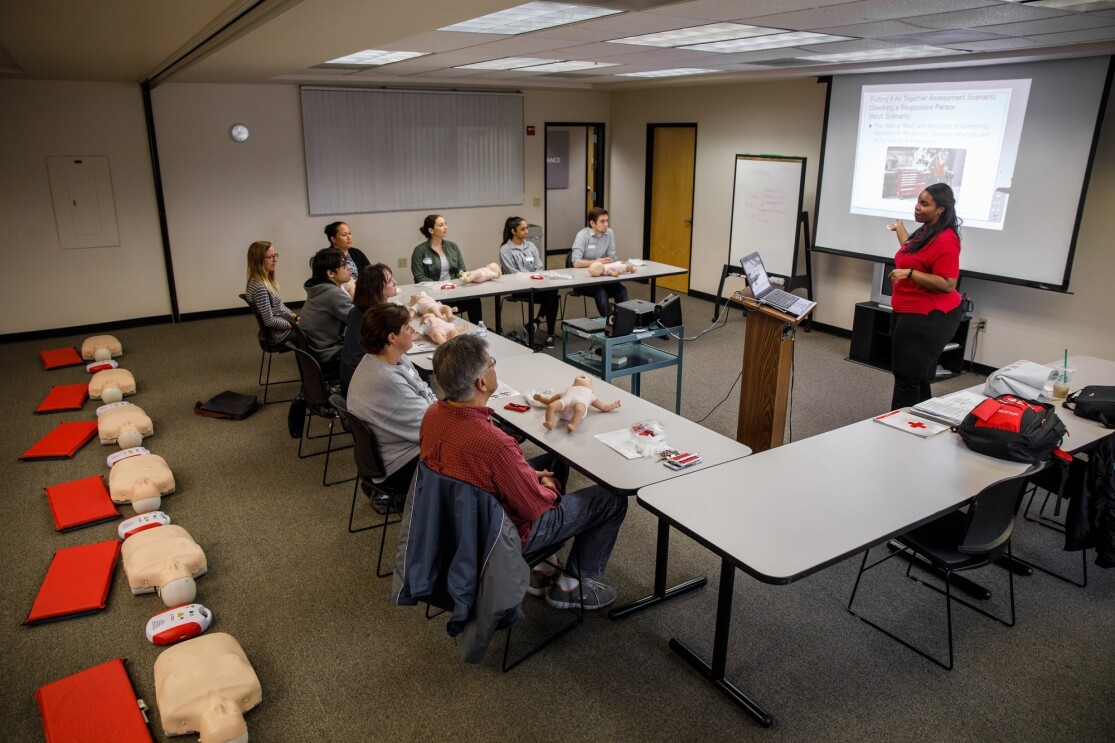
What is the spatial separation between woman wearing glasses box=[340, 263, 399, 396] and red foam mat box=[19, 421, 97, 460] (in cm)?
204

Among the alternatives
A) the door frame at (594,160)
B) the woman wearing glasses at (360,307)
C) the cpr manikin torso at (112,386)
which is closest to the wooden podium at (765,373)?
the woman wearing glasses at (360,307)

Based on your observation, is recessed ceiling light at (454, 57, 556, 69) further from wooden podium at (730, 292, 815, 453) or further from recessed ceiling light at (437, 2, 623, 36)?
wooden podium at (730, 292, 815, 453)

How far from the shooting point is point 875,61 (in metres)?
5.71

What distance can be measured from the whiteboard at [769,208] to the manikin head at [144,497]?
5.98 metres

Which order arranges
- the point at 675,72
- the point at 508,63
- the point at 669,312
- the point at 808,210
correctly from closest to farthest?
the point at 669,312
the point at 508,63
the point at 675,72
the point at 808,210

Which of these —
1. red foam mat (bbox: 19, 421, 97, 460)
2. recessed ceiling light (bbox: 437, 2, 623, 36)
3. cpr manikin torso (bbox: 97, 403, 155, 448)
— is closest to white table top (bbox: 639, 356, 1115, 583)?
recessed ceiling light (bbox: 437, 2, 623, 36)

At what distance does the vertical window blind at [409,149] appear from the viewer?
827 cm

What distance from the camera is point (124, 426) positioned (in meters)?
4.82

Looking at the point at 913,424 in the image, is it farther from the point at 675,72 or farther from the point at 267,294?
the point at 675,72

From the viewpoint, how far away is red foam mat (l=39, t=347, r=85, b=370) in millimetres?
6410

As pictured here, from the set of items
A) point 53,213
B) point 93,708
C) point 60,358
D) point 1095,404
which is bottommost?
point 93,708

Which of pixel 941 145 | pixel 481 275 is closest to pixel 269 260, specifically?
pixel 481 275

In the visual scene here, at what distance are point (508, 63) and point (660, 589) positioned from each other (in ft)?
15.3

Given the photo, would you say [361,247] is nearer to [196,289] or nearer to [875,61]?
[196,289]
